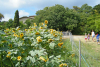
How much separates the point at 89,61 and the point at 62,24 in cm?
2000

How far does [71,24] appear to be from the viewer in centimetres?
2139

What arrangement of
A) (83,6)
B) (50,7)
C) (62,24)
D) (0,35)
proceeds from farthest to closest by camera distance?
(83,6)
(50,7)
(62,24)
(0,35)

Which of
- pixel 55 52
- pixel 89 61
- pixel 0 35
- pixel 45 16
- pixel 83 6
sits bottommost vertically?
pixel 89 61

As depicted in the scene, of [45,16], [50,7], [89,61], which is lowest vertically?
[89,61]

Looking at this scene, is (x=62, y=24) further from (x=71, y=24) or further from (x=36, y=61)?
(x=36, y=61)

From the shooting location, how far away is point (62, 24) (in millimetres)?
21875

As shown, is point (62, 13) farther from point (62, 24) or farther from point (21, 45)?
point (21, 45)

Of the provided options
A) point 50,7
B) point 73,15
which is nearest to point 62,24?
point 73,15

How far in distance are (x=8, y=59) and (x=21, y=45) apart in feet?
0.83

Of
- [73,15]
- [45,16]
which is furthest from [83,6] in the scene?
[45,16]

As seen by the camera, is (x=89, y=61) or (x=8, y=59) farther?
(x=89, y=61)

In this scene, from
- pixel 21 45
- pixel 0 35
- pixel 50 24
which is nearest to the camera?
pixel 0 35

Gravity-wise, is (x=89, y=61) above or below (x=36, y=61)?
below

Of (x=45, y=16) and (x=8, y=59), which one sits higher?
(x=45, y=16)
